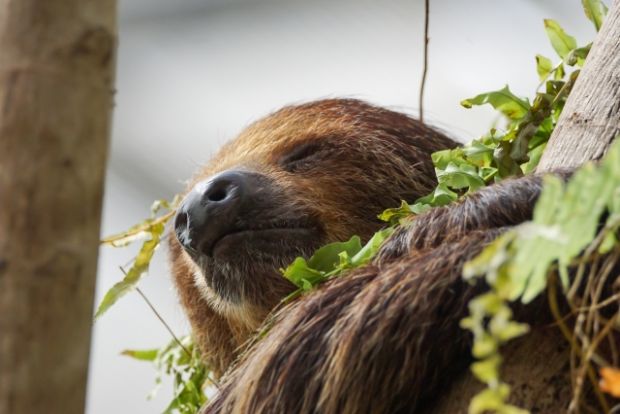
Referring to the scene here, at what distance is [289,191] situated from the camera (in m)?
5.14

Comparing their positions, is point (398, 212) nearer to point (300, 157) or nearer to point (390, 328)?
point (390, 328)

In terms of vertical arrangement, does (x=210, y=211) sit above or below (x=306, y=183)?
above

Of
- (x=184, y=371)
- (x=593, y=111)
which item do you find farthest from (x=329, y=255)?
(x=184, y=371)

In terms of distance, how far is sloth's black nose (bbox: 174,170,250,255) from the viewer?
16.1 ft

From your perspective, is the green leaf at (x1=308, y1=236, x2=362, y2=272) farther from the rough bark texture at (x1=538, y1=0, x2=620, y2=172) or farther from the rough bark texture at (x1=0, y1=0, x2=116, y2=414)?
the rough bark texture at (x1=0, y1=0, x2=116, y2=414)

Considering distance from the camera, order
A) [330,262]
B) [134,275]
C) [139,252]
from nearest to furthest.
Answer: [330,262] < [134,275] < [139,252]

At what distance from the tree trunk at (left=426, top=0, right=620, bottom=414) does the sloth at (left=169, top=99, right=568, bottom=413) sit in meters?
0.13

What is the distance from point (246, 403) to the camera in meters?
3.78

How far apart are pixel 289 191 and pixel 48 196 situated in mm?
2818

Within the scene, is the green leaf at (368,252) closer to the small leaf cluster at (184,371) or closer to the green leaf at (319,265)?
the green leaf at (319,265)

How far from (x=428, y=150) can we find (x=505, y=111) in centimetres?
112

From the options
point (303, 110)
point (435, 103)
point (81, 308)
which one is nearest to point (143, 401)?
point (435, 103)

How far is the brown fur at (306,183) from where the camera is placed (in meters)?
4.95

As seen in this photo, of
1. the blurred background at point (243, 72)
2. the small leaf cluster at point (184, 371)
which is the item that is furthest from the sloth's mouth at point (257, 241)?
the blurred background at point (243, 72)
